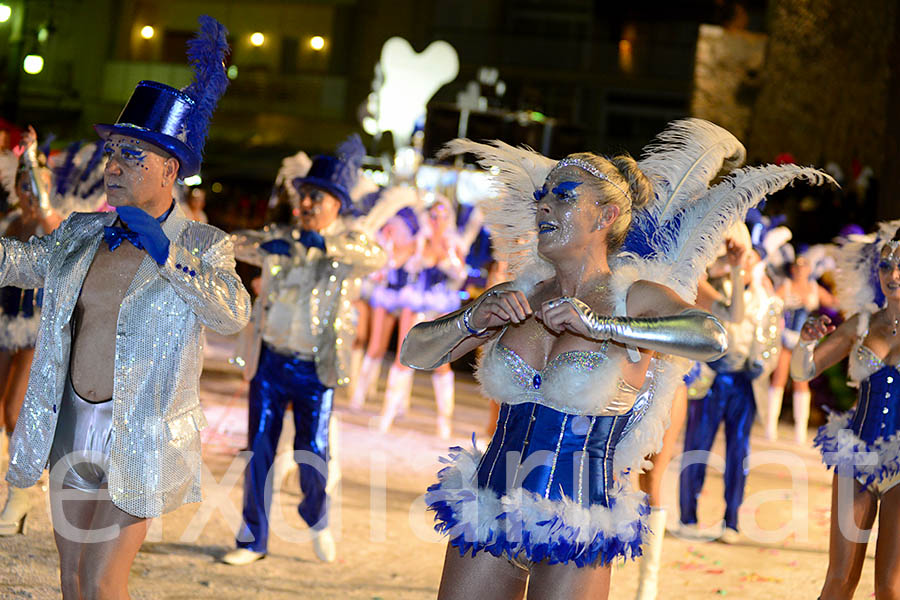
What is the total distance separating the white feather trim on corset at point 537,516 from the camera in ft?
9.25

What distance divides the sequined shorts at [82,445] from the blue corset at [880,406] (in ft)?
10.2

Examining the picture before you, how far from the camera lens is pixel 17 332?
19.5 ft

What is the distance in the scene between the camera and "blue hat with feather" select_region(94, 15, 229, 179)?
10.6 ft

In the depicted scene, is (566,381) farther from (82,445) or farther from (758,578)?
(758,578)

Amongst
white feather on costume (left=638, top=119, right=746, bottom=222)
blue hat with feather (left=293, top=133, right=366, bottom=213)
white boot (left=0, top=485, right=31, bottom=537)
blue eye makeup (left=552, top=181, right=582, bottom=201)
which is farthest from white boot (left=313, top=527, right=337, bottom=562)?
blue eye makeup (left=552, top=181, right=582, bottom=201)

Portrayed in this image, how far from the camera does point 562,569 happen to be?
284 cm

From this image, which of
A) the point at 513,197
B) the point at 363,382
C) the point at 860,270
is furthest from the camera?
the point at 363,382

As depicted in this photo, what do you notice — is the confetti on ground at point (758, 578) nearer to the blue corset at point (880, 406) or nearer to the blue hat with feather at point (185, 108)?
the blue corset at point (880, 406)

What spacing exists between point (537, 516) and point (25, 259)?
1.74 metres

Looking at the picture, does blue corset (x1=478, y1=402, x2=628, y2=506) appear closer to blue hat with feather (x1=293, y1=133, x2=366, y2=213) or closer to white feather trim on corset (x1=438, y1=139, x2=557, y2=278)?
white feather trim on corset (x1=438, y1=139, x2=557, y2=278)

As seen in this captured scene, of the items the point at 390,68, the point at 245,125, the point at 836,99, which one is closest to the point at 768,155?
the point at 836,99

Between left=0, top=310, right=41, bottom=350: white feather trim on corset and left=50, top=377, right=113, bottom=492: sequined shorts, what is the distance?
299 centimetres

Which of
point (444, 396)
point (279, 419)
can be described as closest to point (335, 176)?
point (279, 419)

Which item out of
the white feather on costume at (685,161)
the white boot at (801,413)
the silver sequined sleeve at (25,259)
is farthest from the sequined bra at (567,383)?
the white boot at (801,413)
